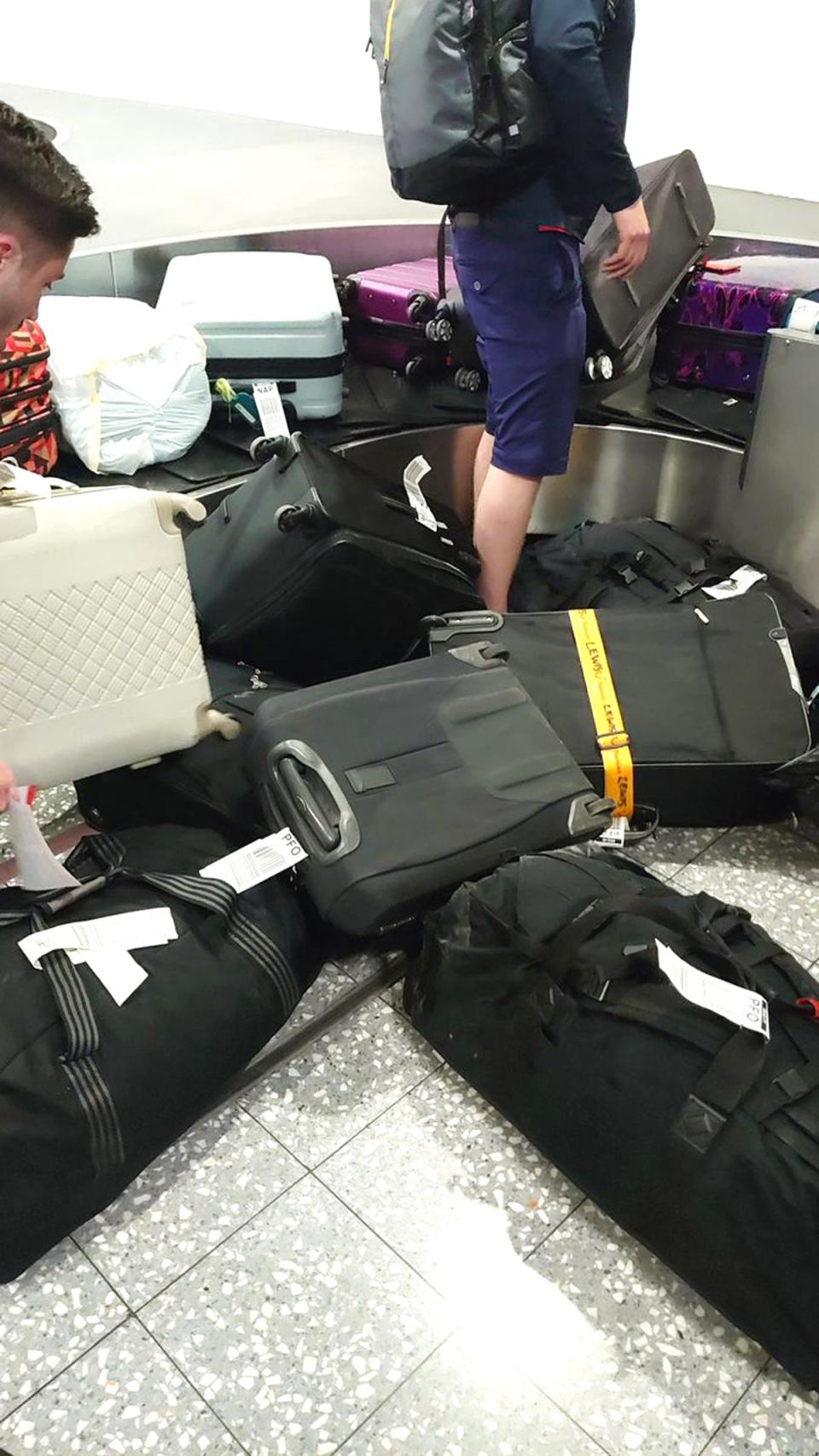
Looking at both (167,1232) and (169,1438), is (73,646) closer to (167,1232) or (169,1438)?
(167,1232)

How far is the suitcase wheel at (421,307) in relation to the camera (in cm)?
266

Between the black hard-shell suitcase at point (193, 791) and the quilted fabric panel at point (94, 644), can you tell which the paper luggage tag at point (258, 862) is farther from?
the quilted fabric panel at point (94, 644)

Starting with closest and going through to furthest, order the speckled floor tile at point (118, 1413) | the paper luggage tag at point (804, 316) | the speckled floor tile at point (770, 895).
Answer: the speckled floor tile at point (118, 1413), the speckled floor tile at point (770, 895), the paper luggage tag at point (804, 316)

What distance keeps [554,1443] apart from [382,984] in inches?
25.8

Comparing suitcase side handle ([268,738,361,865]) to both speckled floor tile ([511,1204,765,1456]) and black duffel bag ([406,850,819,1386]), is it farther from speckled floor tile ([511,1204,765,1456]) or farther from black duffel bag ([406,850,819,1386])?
speckled floor tile ([511,1204,765,1456])

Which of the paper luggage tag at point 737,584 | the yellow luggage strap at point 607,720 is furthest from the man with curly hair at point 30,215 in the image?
the paper luggage tag at point 737,584

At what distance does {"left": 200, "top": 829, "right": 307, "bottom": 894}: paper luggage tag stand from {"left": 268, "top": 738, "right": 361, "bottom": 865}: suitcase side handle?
0.02 metres

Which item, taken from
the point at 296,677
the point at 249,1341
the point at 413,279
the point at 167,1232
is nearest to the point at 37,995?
the point at 167,1232

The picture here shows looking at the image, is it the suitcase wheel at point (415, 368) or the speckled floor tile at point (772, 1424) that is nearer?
the speckled floor tile at point (772, 1424)

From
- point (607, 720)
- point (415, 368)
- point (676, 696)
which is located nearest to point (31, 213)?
point (607, 720)

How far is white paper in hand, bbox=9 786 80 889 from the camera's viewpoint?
1.23 m

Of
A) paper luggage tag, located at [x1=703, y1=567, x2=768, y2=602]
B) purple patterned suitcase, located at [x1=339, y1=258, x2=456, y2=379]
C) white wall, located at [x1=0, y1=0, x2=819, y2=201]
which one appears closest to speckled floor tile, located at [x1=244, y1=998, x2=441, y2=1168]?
paper luggage tag, located at [x1=703, y1=567, x2=768, y2=602]

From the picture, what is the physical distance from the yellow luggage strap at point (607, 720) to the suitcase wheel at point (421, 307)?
4.17 feet

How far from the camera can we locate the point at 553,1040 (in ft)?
4.06
